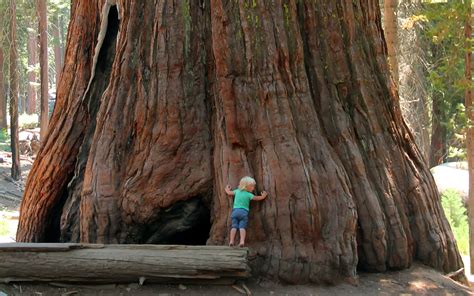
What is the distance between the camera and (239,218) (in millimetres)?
7055

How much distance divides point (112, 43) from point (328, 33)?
9.45 ft

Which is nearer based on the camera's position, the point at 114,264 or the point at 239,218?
the point at 114,264

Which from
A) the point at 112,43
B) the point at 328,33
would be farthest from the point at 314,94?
the point at 112,43

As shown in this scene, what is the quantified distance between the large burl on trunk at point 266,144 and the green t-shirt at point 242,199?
0.20m

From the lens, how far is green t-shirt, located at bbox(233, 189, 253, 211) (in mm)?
7027

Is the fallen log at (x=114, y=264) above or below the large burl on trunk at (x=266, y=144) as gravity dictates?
below

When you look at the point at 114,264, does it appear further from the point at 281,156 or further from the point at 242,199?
the point at 281,156

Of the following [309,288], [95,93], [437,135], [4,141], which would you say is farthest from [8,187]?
[309,288]

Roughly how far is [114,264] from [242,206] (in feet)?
4.63

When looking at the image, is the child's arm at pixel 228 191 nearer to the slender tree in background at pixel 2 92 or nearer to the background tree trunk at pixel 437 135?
the slender tree in background at pixel 2 92

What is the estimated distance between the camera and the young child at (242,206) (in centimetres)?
703

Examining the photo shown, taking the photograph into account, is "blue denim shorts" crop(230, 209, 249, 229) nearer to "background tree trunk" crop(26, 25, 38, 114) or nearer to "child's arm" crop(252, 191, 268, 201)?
"child's arm" crop(252, 191, 268, 201)

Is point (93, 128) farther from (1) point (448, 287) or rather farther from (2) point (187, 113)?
(1) point (448, 287)

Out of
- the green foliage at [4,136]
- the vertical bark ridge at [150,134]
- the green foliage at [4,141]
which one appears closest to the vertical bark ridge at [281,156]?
the vertical bark ridge at [150,134]
